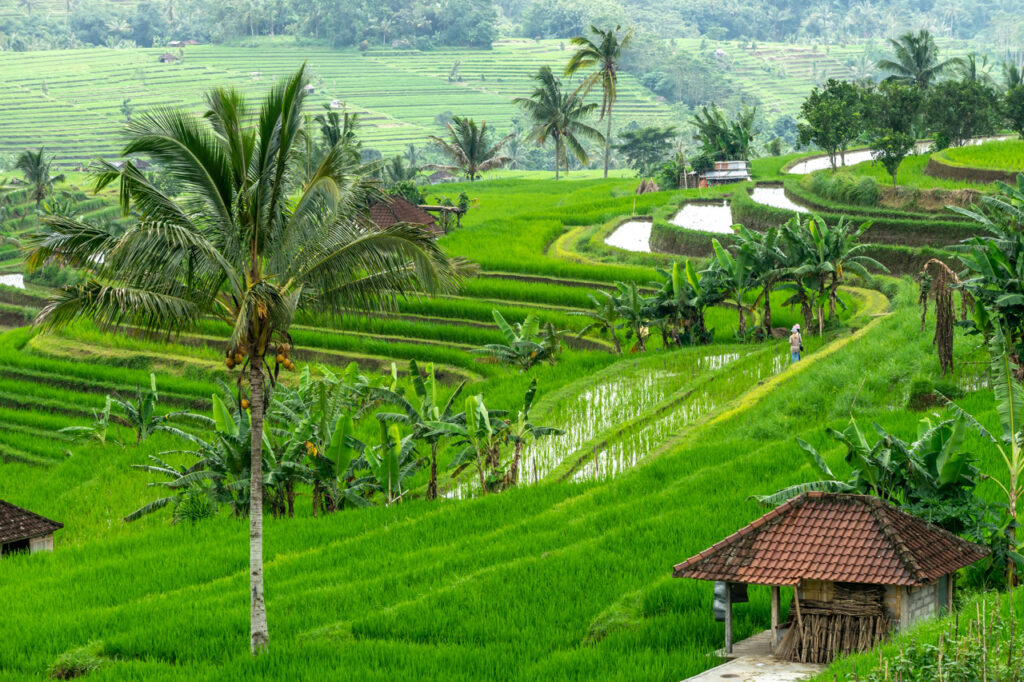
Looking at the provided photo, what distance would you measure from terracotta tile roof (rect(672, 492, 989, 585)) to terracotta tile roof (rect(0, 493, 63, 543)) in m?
11.1

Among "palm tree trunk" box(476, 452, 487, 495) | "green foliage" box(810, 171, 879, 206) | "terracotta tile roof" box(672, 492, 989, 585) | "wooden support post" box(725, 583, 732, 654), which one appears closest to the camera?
"terracotta tile roof" box(672, 492, 989, 585)

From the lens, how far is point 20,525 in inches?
745

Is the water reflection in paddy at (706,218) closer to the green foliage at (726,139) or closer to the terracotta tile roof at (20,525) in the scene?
the green foliage at (726,139)

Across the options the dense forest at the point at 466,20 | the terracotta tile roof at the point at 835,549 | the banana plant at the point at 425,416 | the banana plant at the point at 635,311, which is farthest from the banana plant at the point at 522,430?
the dense forest at the point at 466,20

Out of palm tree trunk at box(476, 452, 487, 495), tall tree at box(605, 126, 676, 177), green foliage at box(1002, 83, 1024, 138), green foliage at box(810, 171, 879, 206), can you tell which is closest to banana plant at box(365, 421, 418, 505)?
palm tree trunk at box(476, 452, 487, 495)

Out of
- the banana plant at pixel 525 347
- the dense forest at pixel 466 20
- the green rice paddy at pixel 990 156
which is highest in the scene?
the dense forest at pixel 466 20

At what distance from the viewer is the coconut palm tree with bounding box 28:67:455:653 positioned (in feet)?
39.2

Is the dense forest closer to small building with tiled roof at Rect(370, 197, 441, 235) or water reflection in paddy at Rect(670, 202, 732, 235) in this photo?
water reflection in paddy at Rect(670, 202, 732, 235)

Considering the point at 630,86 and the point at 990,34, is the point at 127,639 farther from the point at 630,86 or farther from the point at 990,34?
the point at 990,34

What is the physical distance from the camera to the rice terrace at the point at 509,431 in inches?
463

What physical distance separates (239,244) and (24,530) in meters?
8.68

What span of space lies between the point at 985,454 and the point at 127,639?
998cm

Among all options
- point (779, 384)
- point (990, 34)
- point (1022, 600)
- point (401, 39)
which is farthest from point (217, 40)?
point (1022, 600)

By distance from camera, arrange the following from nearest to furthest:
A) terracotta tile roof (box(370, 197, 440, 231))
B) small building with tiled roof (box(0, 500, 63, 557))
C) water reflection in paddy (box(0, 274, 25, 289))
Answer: small building with tiled roof (box(0, 500, 63, 557))
terracotta tile roof (box(370, 197, 440, 231))
water reflection in paddy (box(0, 274, 25, 289))
